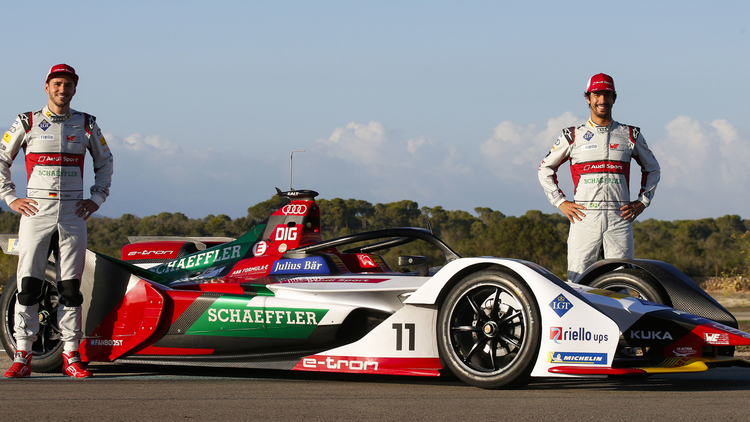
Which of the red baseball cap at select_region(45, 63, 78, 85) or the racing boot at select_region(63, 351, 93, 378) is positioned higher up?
the red baseball cap at select_region(45, 63, 78, 85)

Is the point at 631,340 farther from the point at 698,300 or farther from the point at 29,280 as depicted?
the point at 29,280

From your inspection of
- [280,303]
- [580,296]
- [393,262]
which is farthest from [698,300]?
[393,262]

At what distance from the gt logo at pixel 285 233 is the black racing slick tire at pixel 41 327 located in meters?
1.88

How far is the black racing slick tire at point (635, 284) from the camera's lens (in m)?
4.97

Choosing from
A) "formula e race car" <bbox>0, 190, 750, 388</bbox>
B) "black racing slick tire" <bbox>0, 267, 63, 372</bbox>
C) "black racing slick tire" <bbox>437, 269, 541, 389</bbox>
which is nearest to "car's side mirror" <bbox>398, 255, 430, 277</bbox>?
"formula e race car" <bbox>0, 190, 750, 388</bbox>

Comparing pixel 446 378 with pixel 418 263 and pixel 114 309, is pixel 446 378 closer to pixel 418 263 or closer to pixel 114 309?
pixel 418 263

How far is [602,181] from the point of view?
587cm

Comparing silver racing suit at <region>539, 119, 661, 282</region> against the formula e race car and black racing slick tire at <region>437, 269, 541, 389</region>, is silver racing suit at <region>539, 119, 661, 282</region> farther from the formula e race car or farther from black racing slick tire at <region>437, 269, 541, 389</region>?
black racing slick tire at <region>437, 269, 541, 389</region>

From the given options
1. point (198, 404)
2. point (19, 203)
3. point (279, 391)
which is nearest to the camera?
point (198, 404)

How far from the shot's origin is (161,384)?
428cm

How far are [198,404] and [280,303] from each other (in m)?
1.11

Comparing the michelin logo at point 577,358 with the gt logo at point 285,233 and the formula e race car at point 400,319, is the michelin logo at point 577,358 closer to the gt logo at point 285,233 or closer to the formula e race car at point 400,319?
the formula e race car at point 400,319

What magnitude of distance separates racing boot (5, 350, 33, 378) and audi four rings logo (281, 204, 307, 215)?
2.43 m

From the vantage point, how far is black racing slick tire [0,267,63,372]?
5062 millimetres
